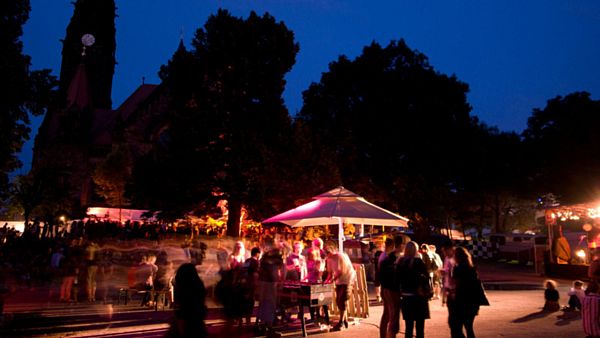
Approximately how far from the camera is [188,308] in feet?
16.8

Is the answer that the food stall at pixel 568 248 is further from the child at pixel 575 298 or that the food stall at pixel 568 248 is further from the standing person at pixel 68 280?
the standing person at pixel 68 280

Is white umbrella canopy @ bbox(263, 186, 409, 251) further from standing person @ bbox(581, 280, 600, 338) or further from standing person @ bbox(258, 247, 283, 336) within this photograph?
standing person @ bbox(581, 280, 600, 338)

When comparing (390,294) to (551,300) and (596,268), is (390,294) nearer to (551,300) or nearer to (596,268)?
(596,268)

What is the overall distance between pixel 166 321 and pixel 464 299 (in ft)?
23.1

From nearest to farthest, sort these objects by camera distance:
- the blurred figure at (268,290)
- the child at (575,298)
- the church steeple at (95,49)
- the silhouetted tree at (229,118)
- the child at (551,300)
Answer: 1. the blurred figure at (268,290)
2. the child at (575,298)
3. the child at (551,300)
4. the silhouetted tree at (229,118)
5. the church steeple at (95,49)

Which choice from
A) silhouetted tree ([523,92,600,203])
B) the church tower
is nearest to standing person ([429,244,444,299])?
silhouetted tree ([523,92,600,203])

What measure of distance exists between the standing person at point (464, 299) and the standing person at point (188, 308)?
360cm

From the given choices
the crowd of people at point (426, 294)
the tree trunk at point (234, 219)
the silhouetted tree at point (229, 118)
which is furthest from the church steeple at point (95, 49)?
the crowd of people at point (426, 294)

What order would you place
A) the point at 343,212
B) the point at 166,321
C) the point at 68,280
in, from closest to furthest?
the point at 166,321
the point at 343,212
the point at 68,280

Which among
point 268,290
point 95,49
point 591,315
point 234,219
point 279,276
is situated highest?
point 95,49

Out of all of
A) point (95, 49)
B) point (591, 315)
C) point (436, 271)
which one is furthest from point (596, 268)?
point (95, 49)

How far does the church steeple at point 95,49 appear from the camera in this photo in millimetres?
66000

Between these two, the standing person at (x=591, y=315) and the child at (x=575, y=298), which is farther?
the child at (x=575, y=298)

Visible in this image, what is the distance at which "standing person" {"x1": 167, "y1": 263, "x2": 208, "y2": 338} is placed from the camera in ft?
16.8
